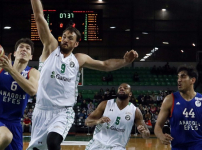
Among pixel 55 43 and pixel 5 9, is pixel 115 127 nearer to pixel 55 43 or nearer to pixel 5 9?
pixel 55 43

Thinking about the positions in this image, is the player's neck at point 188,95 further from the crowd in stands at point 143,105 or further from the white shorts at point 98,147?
the crowd in stands at point 143,105

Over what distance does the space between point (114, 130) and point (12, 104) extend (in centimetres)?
240

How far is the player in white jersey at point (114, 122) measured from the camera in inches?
279

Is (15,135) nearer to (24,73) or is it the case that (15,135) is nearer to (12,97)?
(12,97)

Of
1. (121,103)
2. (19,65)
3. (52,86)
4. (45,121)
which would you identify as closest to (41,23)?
(19,65)

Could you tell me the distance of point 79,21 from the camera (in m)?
14.1

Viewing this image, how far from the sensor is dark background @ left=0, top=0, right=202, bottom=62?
2853 centimetres

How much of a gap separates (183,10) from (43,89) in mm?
25014

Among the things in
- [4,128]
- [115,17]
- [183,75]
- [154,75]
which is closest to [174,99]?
[183,75]

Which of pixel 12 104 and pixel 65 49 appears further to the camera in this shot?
pixel 65 49

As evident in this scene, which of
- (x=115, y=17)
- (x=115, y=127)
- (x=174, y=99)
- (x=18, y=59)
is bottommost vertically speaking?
(x=115, y=127)

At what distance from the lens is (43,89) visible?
221 inches

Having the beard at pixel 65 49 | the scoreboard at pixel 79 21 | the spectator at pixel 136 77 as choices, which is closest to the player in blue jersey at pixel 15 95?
the beard at pixel 65 49

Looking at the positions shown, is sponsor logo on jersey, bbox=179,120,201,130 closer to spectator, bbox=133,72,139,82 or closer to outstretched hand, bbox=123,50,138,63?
outstretched hand, bbox=123,50,138,63
